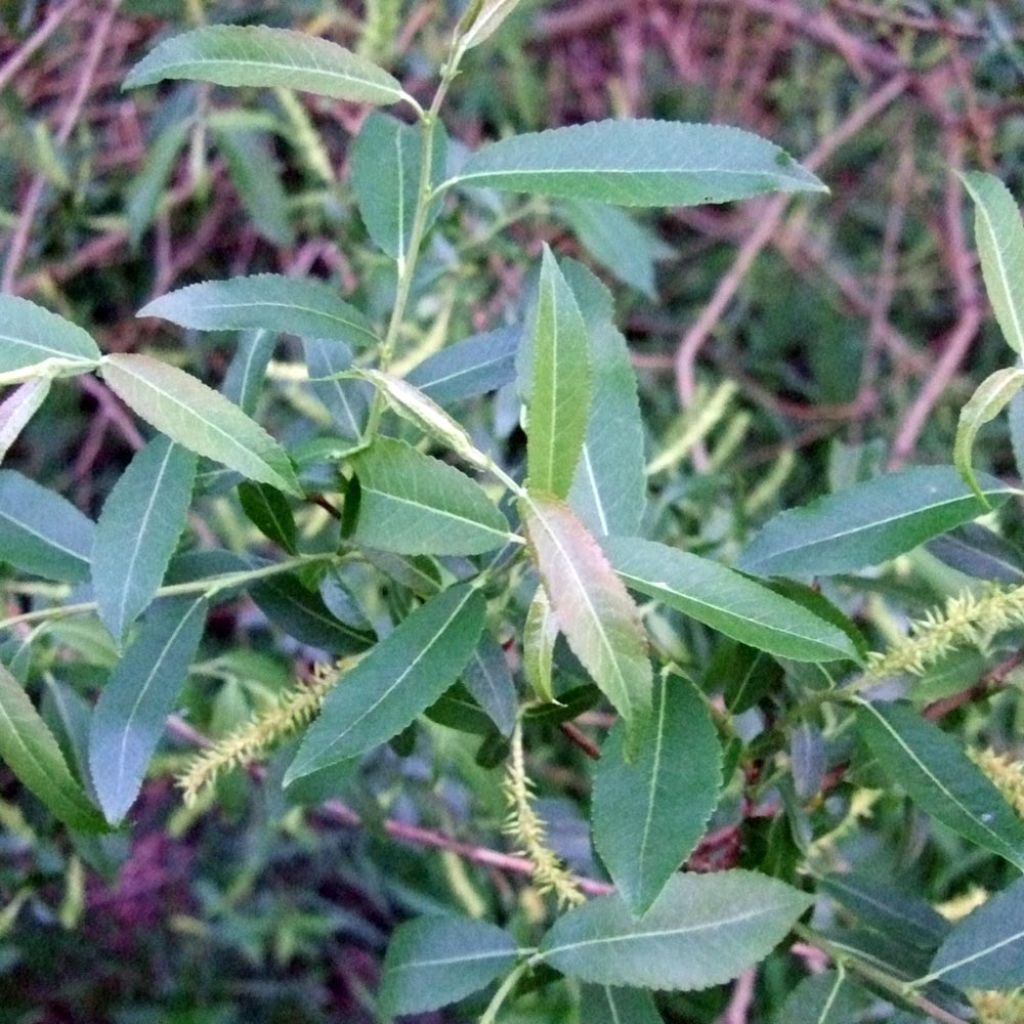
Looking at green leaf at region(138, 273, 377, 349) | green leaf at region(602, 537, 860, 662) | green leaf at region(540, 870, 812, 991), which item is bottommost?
green leaf at region(540, 870, 812, 991)

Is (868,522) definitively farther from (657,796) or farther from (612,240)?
(612,240)

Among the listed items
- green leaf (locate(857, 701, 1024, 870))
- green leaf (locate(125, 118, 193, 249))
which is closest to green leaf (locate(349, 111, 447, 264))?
green leaf (locate(857, 701, 1024, 870))

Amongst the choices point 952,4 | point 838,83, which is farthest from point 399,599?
point 838,83

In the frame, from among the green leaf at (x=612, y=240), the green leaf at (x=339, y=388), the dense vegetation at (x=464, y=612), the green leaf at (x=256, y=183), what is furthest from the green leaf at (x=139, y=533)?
the green leaf at (x=256, y=183)

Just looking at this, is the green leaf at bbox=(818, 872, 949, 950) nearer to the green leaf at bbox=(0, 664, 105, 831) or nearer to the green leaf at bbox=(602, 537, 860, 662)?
the green leaf at bbox=(602, 537, 860, 662)

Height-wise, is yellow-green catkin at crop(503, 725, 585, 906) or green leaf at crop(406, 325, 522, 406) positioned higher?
green leaf at crop(406, 325, 522, 406)

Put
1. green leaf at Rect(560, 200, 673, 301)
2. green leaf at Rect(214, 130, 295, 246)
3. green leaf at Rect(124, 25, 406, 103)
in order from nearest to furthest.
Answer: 1. green leaf at Rect(124, 25, 406, 103)
2. green leaf at Rect(560, 200, 673, 301)
3. green leaf at Rect(214, 130, 295, 246)

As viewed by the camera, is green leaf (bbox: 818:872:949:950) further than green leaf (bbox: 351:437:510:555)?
Yes
